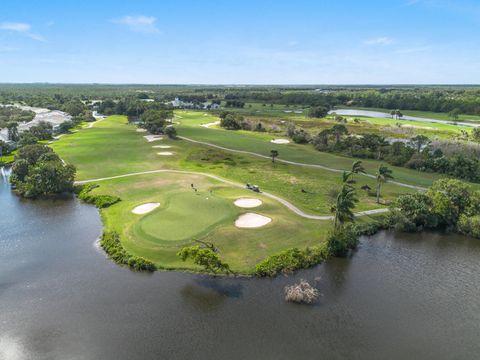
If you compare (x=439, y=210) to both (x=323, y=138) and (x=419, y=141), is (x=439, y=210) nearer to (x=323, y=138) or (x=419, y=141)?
(x=419, y=141)

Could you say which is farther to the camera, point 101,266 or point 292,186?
point 292,186

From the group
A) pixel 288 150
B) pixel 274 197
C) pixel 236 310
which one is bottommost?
pixel 236 310

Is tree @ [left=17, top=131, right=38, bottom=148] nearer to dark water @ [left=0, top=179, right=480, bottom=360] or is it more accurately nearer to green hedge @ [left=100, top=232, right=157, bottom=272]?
dark water @ [left=0, top=179, right=480, bottom=360]

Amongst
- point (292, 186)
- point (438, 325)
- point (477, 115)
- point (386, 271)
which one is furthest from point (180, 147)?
point (477, 115)

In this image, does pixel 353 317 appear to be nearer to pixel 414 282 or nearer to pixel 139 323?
pixel 414 282

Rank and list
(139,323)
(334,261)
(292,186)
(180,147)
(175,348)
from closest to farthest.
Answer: (175,348)
(139,323)
(334,261)
(292,186)
(180,147)

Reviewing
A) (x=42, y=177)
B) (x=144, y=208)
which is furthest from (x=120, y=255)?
(x=42, y=177)

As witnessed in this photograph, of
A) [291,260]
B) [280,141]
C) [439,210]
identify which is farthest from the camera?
[280,141]
